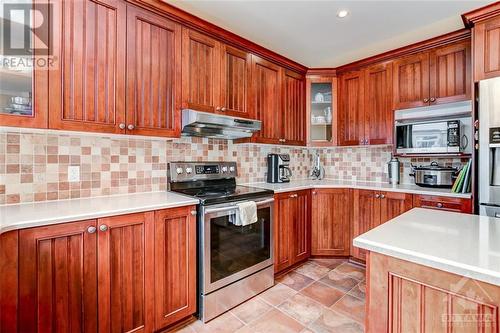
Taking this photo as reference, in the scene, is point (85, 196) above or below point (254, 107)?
below

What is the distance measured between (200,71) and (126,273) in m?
1.67

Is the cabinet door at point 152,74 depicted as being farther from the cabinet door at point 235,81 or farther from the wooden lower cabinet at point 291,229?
the wooden lower cabinet at point 291,229

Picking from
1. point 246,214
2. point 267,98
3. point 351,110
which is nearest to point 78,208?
point 246,214

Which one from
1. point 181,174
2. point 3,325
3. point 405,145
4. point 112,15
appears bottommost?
point 3,325

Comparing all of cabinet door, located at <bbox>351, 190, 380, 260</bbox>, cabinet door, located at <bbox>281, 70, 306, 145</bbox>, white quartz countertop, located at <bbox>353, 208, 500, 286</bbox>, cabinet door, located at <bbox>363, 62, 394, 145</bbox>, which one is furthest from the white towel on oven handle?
cabinet door, located at <bbox>363, 62, 394, 145</bbox>

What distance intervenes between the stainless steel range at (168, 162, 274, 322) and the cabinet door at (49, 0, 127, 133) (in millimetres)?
746

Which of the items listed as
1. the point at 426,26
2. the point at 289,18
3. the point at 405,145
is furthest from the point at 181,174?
the point at 426,26

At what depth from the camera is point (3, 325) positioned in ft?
3.78

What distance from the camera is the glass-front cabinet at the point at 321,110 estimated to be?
3.29 m

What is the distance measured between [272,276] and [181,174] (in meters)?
Result: 1.32

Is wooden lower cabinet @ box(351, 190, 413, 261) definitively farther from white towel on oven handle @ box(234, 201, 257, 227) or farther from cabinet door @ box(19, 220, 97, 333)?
cabinet door @ box(19, 220, 97, 333)

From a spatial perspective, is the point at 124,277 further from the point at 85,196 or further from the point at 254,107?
the point at 254,107

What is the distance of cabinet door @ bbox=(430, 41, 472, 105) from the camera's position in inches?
92.3

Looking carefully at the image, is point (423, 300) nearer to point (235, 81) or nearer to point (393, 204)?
point (393, 204)
